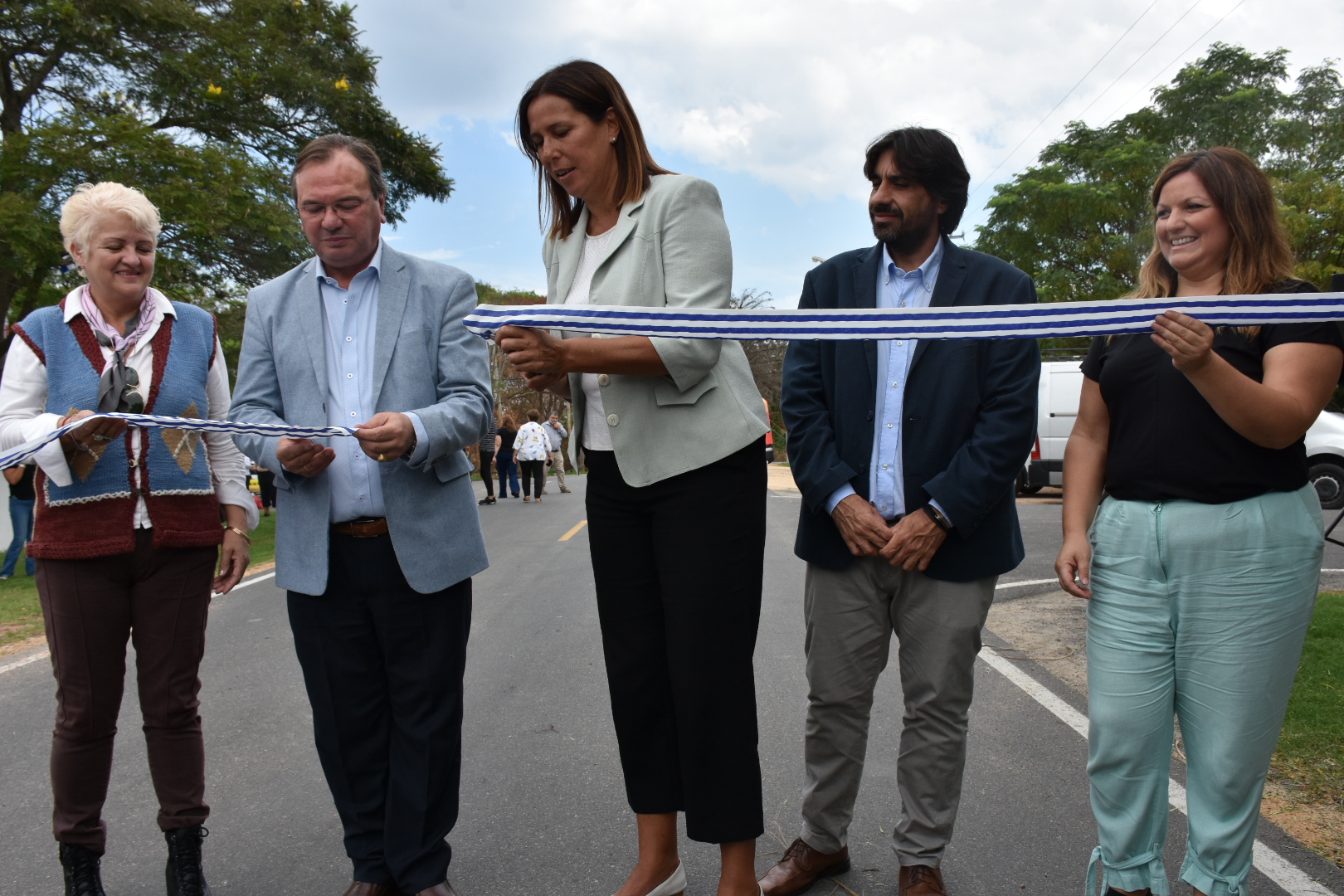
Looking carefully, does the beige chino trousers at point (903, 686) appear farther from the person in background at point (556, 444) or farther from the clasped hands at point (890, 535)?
the person in background at point (556, 444)

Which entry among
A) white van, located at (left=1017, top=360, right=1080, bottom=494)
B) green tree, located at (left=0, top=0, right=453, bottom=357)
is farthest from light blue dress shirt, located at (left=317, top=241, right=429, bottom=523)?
white van, located at (left=1017, top=360, right=1080, bottom=494)

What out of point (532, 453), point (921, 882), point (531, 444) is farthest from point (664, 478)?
point (531, 444)

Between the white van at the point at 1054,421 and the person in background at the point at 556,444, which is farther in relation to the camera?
the person in background at the point at 556,444

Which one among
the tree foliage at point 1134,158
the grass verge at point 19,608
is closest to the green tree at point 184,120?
the grass verge at point 19,608

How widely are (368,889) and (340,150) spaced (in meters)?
2.08

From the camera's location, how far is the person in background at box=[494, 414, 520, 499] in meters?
20.8

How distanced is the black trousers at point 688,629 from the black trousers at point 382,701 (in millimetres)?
522

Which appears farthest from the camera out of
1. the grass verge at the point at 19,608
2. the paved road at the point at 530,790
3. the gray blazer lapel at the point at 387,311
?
the grass verge at the point at 19,608

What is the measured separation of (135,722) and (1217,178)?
4.95 m

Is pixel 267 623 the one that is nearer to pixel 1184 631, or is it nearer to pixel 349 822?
pixel 349 822

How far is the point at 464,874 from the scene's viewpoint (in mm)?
3078

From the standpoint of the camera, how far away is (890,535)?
9.12ft

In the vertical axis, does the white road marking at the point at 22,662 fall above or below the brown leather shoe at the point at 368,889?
below

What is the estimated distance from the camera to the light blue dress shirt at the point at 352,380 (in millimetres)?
2779
